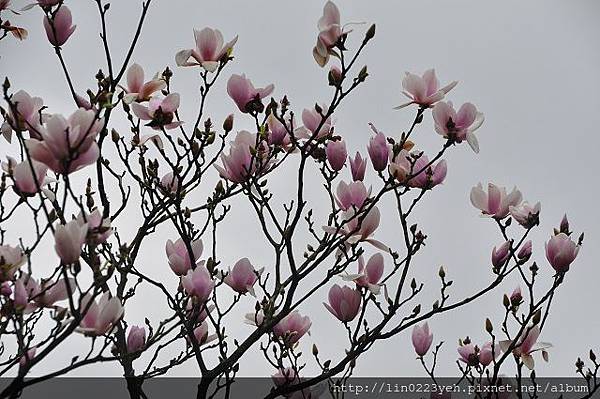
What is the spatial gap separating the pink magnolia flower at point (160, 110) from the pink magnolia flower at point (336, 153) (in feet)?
1.01

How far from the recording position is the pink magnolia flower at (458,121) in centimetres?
123

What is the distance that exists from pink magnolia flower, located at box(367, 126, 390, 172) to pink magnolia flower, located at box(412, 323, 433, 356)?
429 millimetres

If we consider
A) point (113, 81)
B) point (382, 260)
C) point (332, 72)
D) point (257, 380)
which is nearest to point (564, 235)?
point (382, 260)

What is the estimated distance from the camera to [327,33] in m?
1.14

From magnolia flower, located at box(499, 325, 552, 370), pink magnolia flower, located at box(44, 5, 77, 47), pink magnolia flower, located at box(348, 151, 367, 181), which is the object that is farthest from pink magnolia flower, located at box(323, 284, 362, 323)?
pink magnolia flower, located at box(44, 5, 77, 47)

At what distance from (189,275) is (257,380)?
0.94 m

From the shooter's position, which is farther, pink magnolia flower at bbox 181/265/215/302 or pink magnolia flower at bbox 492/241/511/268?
pink magnolia flower at bbox 492/241/511/268

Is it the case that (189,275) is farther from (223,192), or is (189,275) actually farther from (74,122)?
(74,122)

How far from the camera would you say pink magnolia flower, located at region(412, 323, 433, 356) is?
5.04ft

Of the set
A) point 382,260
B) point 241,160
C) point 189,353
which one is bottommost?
point 189,353

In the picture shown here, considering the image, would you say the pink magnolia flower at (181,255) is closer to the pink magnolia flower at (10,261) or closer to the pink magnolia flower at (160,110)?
the pink magnolia flower at (160,110)

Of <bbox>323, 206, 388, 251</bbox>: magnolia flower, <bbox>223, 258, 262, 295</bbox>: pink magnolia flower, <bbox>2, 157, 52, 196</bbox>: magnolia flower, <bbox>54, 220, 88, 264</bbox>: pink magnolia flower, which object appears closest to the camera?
<bbox>54, 220, 88, 264</bbox>: pink magnolia flower

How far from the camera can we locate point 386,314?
131 centimetres

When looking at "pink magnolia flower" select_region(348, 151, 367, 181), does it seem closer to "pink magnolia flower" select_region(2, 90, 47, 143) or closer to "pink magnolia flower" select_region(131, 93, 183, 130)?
"pink magnolia flower" select_region(131, 93, 183, 130)
